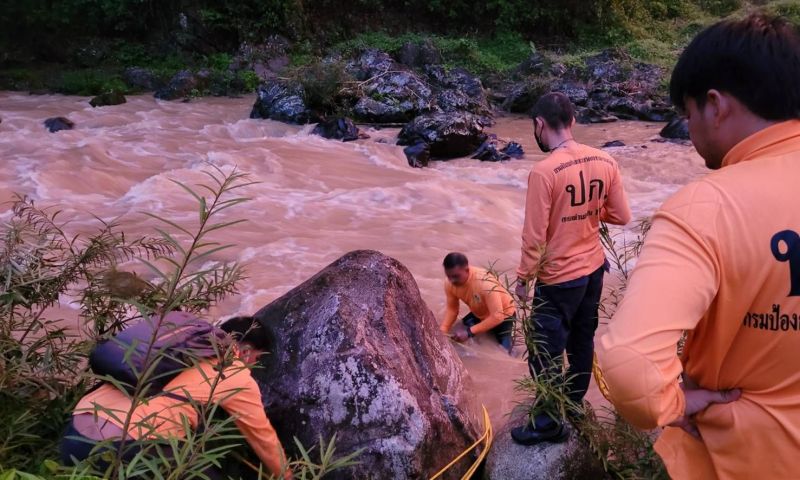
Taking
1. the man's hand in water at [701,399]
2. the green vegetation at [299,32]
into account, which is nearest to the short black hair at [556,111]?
the man's hand in water at [701,399]

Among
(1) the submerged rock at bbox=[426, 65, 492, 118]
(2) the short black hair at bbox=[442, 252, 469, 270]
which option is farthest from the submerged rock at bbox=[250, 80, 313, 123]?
(2) the short black hair at bbox=[442, 252, 469, 270]

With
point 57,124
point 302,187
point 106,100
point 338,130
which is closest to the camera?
point 302,187

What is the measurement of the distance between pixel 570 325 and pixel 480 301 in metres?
1.83

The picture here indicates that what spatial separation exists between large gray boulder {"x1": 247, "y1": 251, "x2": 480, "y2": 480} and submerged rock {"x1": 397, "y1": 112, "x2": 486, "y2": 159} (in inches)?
340

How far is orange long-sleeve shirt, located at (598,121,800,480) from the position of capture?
1.26 meters

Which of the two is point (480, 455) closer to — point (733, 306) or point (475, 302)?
point (475, 302)

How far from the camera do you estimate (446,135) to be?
12070mm

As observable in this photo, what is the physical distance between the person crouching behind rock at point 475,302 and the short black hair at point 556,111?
1.79 m

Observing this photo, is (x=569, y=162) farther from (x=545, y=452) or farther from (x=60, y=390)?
(x=60, y=390)

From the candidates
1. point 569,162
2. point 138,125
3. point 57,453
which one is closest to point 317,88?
point 138,125

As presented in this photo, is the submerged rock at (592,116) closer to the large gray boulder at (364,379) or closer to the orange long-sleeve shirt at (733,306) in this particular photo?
the large gray boulder at (364,379)

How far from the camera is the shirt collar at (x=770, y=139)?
53.2 inches

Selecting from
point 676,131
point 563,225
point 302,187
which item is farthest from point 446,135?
point 563,225

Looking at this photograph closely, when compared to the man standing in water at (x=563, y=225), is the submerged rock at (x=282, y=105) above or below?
below
